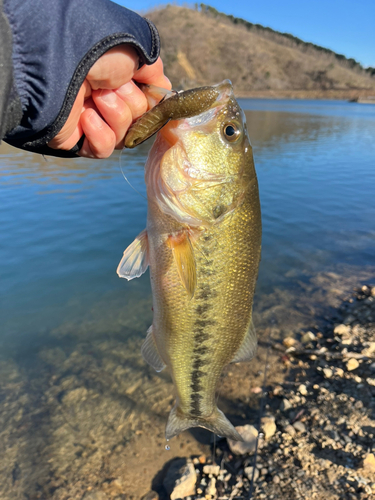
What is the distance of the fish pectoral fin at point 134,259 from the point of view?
2.36 metres

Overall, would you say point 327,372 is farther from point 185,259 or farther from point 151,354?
point 185,259

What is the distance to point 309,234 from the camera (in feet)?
33.9

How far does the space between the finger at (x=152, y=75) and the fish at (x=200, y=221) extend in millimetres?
301

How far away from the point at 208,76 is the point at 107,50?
11374cm

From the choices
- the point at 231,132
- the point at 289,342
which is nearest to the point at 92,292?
the point at 289,342

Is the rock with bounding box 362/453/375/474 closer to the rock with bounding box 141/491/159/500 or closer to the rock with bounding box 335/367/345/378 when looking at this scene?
the rock with bounding box 335/367/345/378

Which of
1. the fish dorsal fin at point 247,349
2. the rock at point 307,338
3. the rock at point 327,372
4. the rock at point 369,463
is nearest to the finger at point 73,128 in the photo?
the fish dorsal fin at point 247,349

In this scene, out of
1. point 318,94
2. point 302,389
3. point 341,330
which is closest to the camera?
point 302,389

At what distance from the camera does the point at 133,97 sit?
2150mm

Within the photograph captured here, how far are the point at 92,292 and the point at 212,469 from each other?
15.3 feet

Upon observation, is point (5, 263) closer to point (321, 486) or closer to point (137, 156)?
point (321, 486)

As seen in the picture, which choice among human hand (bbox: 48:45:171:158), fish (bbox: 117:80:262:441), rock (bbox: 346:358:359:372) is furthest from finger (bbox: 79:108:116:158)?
rock (bbox: 346:358:359:372)

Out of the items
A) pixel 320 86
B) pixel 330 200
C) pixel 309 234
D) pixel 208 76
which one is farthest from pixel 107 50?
pixel 320 86

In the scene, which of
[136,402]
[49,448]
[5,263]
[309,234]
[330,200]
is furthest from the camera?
[330,200]
